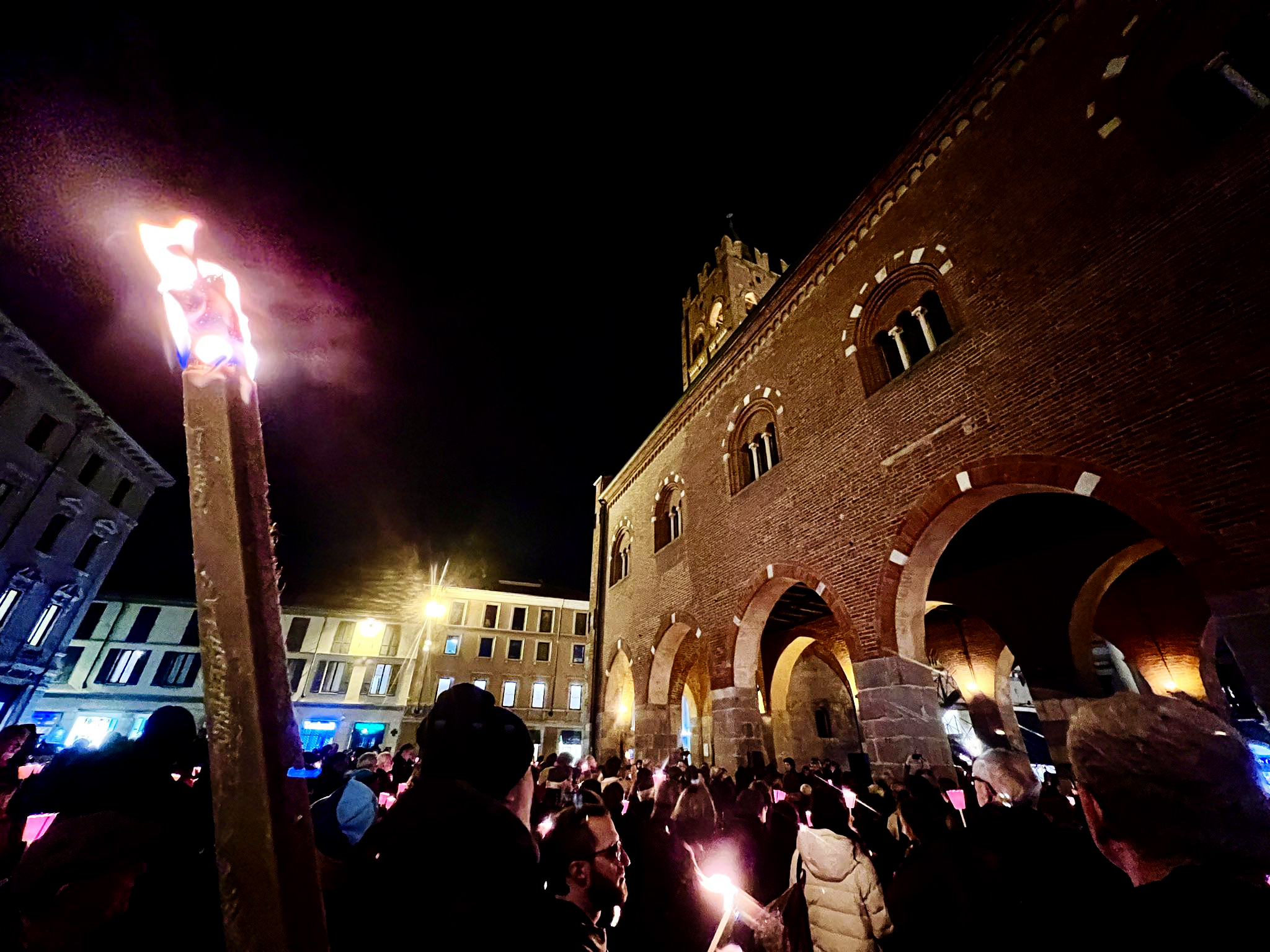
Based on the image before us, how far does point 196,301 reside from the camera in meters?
1.46

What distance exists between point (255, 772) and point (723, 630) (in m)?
11.1

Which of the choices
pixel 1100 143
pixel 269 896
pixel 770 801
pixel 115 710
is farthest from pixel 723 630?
pixel 115 710

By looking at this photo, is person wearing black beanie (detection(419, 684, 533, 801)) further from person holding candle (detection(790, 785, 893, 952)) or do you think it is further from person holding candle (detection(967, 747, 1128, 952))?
person holding candle (detection(790, 785, 893, 952))

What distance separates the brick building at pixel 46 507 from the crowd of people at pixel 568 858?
992 inches

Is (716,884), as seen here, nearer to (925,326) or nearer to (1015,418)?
(1015,418)

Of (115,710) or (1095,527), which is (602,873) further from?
(115,710)

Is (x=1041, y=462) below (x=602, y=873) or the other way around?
the other way around

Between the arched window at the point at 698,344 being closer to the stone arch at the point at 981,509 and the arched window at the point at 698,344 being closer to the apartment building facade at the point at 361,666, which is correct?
the stone arch at the point at 981,509

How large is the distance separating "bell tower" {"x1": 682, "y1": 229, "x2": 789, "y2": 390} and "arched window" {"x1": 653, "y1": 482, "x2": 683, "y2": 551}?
5.57 meters

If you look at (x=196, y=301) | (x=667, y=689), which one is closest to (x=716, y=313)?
(x=667, y=689)

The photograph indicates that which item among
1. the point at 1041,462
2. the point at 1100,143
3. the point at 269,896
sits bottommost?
the point at 269,896

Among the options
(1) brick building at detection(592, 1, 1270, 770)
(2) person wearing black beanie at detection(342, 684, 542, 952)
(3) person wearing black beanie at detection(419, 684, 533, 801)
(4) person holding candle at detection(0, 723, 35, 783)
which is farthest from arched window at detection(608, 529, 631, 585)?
(2) person wearing black beanie at detection(342, 684, 542, 952)

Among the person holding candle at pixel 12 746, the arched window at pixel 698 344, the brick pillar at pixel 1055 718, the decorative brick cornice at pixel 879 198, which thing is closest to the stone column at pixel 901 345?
the decorative brick cornice at pixel 879 198

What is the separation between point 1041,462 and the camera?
21.1 ft
